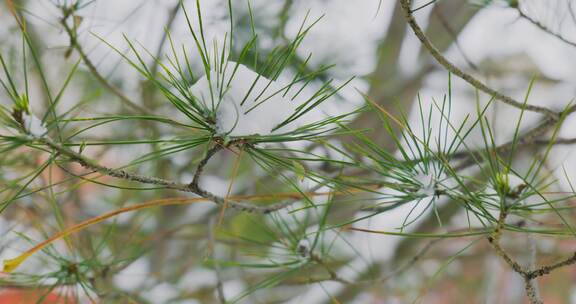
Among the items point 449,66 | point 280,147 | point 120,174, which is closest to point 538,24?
point 449,66

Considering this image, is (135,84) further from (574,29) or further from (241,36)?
(574,29)

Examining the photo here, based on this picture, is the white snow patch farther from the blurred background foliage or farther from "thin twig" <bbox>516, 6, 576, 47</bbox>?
"thin twig" <bbox>516, 6, 576, 47</bbox>

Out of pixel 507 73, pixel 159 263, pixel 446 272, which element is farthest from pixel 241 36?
pixel 446 272

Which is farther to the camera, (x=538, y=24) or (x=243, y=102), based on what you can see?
(x=538, y=24)

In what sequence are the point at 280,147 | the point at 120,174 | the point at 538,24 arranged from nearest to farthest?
→ the point at 120,174, the point at 538,24, the point at 280,147

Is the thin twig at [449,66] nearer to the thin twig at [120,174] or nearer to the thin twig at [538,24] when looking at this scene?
the thin twig at [538,24]

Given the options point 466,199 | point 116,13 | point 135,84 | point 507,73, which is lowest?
point 466,199

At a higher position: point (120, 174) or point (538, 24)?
point (538, 24)

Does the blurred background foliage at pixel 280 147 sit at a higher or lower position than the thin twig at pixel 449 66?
higher

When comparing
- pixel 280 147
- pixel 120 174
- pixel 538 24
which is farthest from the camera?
pixel 280 147

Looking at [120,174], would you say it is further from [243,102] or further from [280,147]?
[280,147]

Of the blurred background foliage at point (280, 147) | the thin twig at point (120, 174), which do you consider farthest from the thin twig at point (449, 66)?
the thin twig at point (120, 174)
